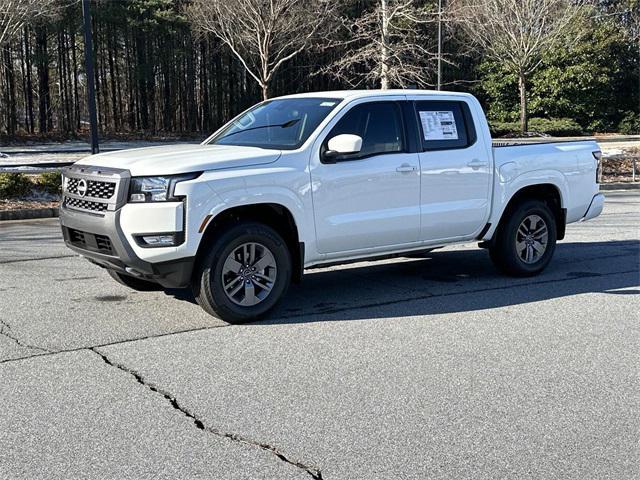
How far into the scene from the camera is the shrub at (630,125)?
47.7 meters

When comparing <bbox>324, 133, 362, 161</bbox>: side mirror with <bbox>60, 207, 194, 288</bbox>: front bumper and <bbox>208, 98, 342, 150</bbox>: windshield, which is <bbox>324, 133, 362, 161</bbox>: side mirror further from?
<bbox>60, 207, 194, 288</bbox>: front bumper

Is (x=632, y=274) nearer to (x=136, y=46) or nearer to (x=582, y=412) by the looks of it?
(x=582, y=412)

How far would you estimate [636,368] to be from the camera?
18.1ft

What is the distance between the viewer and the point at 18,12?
97.2ft

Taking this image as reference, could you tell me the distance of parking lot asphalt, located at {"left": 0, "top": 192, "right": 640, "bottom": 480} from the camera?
4016 mm

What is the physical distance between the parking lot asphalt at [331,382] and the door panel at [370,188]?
2.22 feet

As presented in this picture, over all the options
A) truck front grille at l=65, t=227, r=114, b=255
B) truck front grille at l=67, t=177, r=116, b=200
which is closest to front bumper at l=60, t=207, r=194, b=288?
truck front grille at l=65, t=227, r=114, b=255

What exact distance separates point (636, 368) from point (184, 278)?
351 cm

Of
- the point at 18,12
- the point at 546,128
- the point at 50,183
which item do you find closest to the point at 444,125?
the point at 50,183

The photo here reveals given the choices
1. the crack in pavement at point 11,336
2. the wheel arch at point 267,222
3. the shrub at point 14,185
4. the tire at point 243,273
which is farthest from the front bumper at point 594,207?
the shrub at point 14,185

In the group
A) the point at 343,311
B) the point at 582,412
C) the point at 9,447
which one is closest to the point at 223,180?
the point at 343,311

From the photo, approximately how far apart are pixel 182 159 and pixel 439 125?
2.80m

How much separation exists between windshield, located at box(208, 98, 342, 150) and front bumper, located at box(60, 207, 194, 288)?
1.51 m

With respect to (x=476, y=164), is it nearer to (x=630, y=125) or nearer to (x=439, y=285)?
(x=439, y=285)
